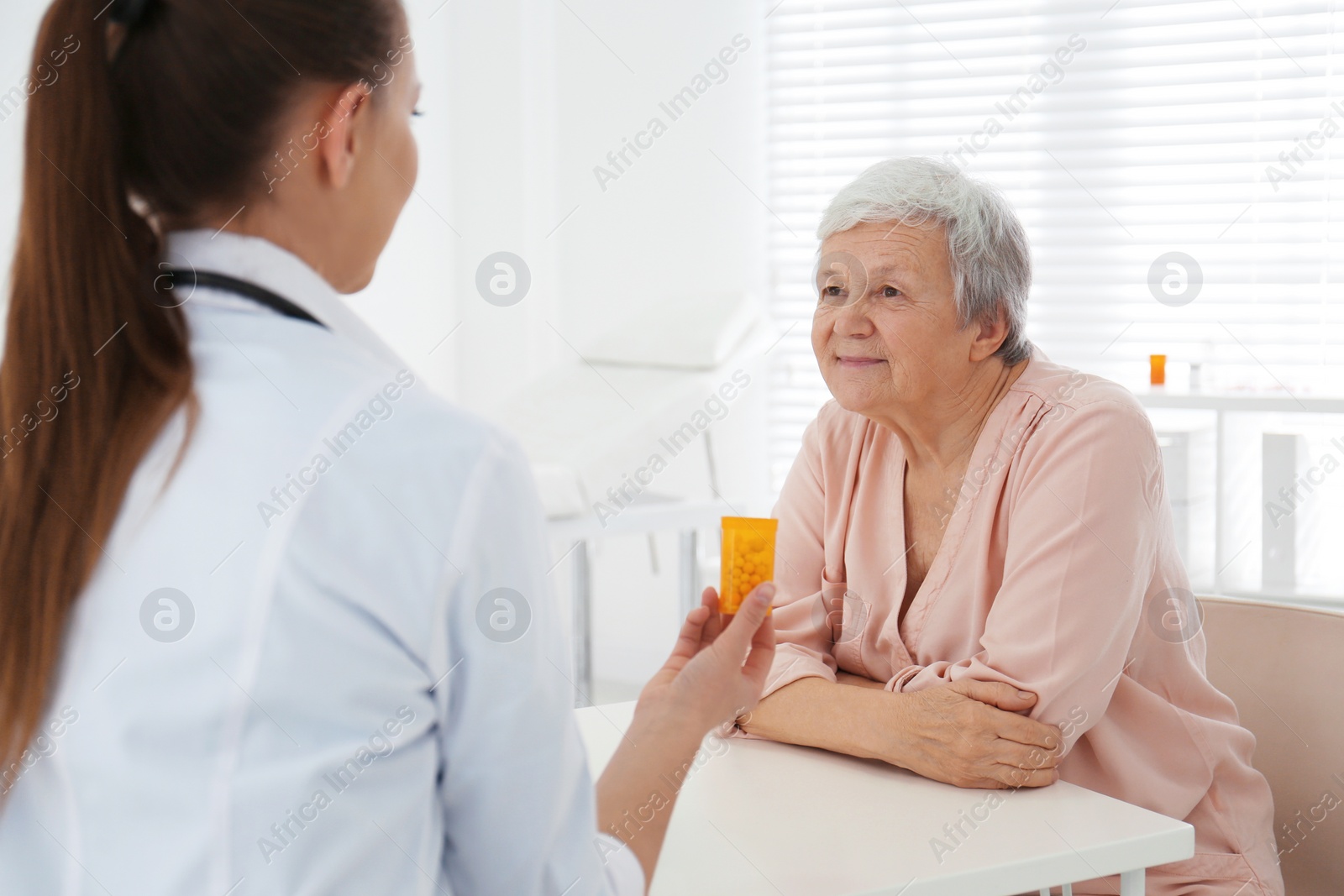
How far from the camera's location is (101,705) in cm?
59

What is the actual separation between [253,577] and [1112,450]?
1.02 meters

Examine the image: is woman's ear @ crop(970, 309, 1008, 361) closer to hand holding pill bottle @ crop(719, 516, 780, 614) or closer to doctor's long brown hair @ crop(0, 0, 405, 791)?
hand holding pill bottle @ crop(719, 516, 780, 614)

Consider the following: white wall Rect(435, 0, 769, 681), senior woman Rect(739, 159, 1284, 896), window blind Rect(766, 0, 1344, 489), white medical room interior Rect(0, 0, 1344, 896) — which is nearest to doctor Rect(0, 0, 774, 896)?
white medical room interior Rect(0, 0, 1344, 896)

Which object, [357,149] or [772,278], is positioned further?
[772,278]

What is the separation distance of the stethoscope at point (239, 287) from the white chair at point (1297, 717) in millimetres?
1242

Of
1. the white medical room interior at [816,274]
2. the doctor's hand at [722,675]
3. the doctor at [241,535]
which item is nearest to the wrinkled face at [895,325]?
the white medical room interior at [816,274]

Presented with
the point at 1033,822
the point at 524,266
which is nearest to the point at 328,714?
the point at 1033,822

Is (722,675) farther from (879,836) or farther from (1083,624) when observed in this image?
(1083,624)

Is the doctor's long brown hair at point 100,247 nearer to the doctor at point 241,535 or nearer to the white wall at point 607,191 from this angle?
the doctor at point 241,535

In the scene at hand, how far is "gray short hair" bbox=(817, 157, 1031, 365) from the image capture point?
1.44 m

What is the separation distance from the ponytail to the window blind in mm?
2873

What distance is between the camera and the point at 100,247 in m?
0.62

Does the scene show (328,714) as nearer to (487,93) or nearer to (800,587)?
(800,587)

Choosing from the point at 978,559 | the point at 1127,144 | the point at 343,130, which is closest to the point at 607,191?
the point at 1127,144
